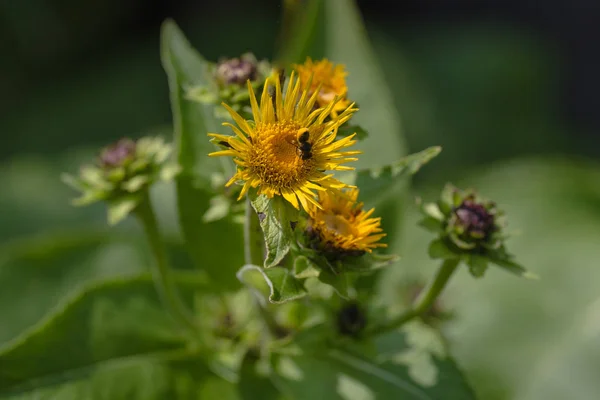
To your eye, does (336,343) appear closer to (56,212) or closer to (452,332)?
(452,332)

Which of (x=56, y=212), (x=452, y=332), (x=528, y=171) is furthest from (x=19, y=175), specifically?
(x=528, y=171)

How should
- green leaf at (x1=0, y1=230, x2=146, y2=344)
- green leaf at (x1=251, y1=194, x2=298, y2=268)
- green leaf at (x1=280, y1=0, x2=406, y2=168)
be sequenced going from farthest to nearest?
green leaf at (x1=0, y1=230, x2=146, y2=344) → green leaf at (x1=280, y1=0, x2=406, y2=168) → green leaf at (x1=251, y1=194, x2=298, y2=268)

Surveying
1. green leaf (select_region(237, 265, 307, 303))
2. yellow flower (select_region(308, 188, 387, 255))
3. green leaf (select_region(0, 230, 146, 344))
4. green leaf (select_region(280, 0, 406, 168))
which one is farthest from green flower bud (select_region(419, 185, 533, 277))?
green leaf (select_region(0, 230, 146, 344))

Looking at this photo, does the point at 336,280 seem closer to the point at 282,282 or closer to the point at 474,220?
the point at 282,282

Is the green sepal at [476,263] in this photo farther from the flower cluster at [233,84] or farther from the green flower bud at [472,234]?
the flower cluster at [233,84]

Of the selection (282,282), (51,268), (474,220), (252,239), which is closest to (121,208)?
(252,239)

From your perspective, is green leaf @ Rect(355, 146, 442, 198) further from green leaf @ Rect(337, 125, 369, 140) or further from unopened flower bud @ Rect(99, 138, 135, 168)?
unopened flower bud @ Rect(99, 138, 135, 168)
